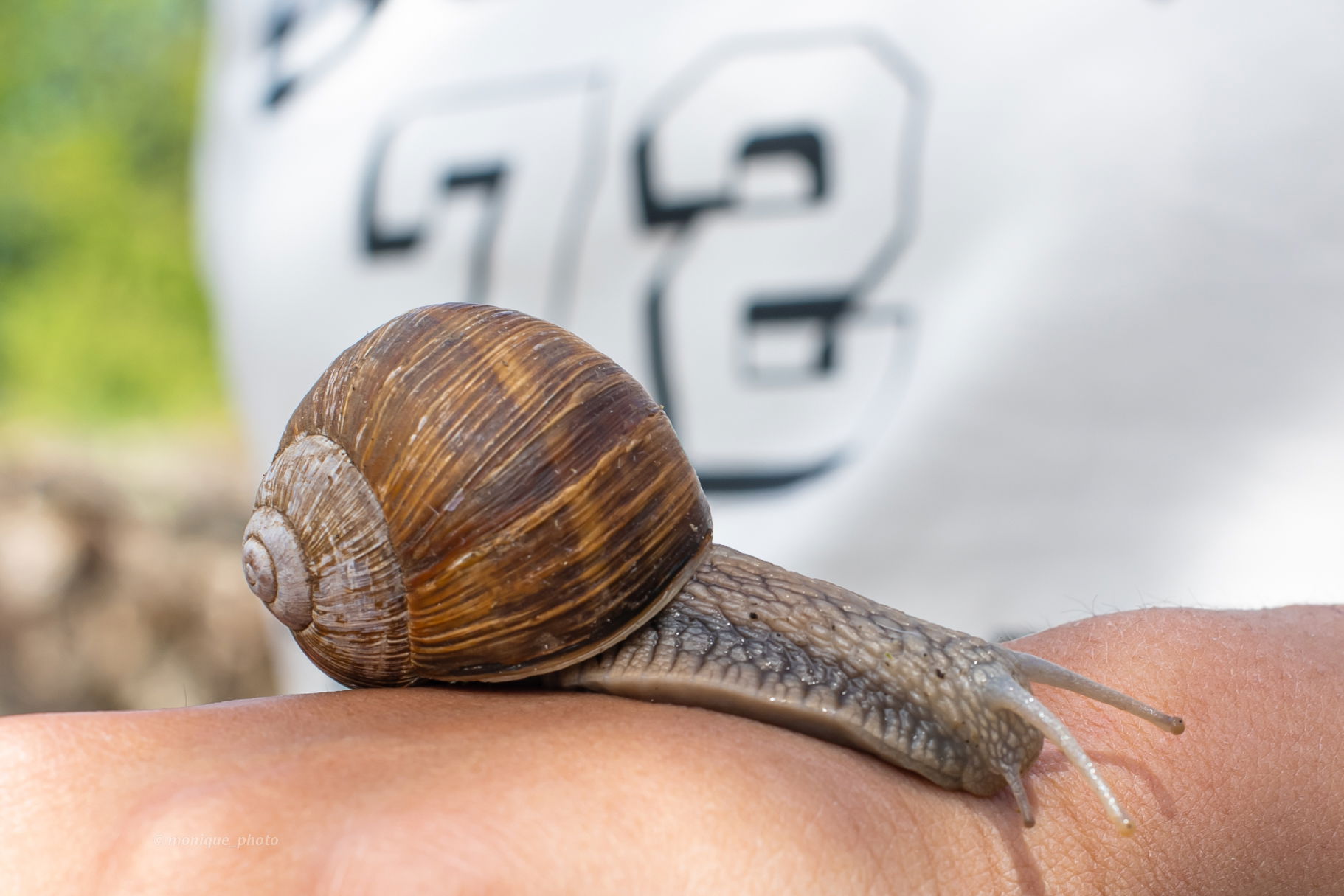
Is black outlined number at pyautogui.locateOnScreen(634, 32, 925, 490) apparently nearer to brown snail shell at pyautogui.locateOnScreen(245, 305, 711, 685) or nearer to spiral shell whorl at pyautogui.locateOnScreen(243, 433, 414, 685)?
brown snail shell at pyautogui.locateOnScreen(245, 305, 711, 685)

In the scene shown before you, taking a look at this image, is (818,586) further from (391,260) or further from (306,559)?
(391,260)

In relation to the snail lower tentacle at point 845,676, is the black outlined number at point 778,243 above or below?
above

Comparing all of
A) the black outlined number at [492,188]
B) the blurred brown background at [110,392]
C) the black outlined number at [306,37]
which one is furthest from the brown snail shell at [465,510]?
the blurred brown background at [110,392]

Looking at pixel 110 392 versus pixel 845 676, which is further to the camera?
pixel 110 392

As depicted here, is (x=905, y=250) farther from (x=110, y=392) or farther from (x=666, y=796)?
(x=110, y=392)

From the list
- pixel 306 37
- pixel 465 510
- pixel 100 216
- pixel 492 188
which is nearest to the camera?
pixel 465 510

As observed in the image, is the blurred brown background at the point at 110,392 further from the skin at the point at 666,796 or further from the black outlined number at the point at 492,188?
the skin at the point at 666,796

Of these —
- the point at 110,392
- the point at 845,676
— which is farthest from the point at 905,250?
the point at 110,392
